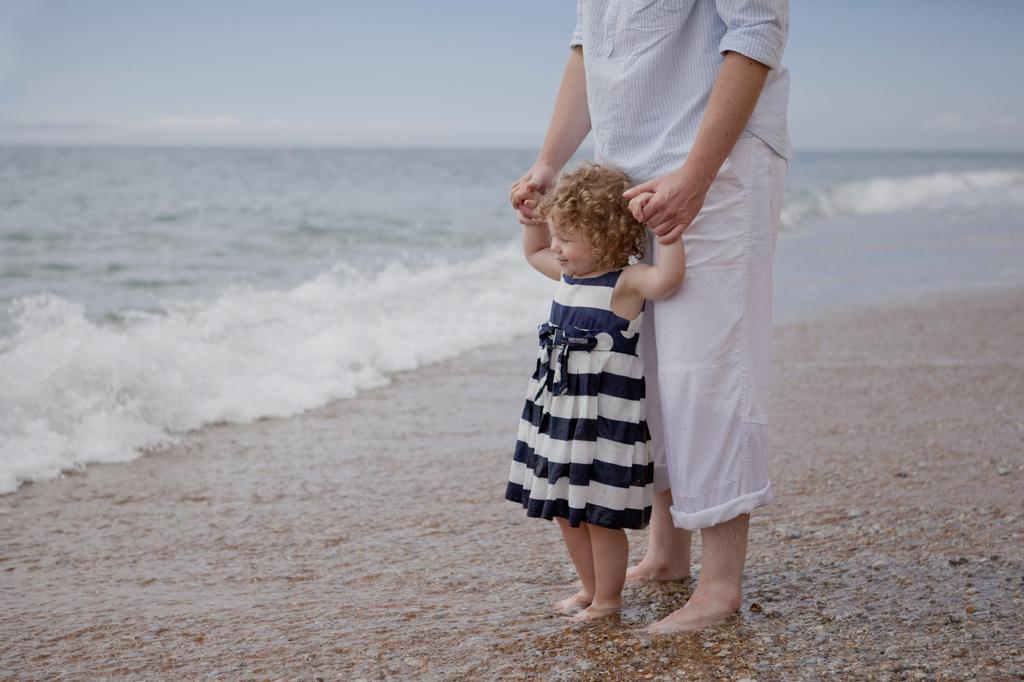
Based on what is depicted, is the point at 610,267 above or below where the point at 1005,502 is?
above

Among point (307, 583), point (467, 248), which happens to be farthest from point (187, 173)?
point (307, 583)

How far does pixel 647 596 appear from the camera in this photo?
9.30 feet

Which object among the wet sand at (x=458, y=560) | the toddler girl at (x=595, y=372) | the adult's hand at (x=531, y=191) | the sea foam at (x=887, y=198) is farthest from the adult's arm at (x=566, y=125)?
the sea foam at (x=887, y=198)

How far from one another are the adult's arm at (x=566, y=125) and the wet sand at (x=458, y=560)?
47.3 inches

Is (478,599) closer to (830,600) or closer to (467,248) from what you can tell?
(830,600)

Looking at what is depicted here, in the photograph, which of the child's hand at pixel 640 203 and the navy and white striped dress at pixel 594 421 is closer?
the child's hand at pixel 640 203

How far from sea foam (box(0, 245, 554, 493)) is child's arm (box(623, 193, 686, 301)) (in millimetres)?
3036

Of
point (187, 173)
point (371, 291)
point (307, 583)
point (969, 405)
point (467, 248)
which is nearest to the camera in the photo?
point (307, 583)

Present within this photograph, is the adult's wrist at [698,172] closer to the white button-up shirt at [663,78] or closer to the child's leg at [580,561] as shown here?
the white button-up shirt at [663,78]

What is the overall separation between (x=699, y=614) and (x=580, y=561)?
354 millimetres

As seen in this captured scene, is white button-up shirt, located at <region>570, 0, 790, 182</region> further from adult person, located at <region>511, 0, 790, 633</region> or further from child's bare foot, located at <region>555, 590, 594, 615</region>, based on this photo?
child's bare foot, located at <region>555, 590, 594, 615</region>

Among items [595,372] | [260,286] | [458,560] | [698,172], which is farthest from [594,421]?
[260,286]

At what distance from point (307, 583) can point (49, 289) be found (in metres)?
8.45

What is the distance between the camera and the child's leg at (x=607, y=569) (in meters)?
2.61
